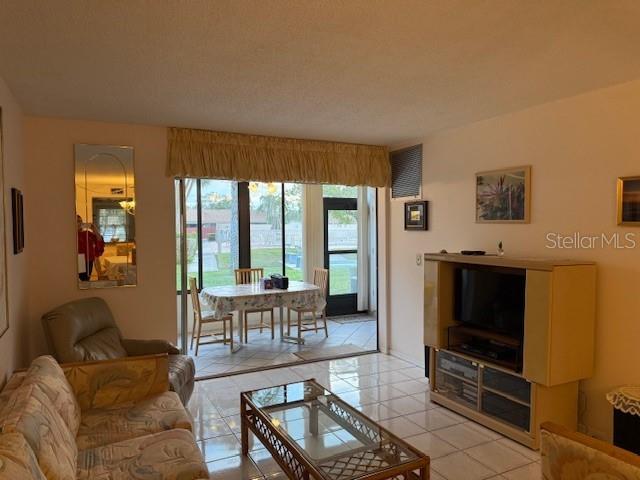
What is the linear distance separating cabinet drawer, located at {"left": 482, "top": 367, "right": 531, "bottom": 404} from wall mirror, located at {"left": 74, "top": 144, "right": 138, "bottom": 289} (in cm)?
310

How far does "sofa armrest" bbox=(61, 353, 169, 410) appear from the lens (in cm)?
262

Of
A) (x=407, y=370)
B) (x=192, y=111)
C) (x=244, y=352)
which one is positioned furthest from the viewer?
(x=244, y=352)

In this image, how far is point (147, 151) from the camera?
3.97 meters

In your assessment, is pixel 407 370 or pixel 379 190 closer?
pixel 407 370

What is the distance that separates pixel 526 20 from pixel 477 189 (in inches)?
80.7

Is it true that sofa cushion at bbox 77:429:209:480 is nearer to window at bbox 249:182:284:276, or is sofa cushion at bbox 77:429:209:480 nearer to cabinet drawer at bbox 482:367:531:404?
cabinet drawer at bbox 482:367:531:404

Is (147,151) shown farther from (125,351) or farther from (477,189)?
(477,189)

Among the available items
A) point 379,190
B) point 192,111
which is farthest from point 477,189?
point 192,111

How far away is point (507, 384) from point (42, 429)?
2825 mm

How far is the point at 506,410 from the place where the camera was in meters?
3.14

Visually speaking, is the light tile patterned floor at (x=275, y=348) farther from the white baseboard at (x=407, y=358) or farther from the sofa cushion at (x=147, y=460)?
the sofa cushion at (x=147, y=460)

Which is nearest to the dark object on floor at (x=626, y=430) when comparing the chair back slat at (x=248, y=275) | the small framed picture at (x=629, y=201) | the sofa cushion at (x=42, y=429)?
the small framed picture at (x=629, y=201)

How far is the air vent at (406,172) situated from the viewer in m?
4.56

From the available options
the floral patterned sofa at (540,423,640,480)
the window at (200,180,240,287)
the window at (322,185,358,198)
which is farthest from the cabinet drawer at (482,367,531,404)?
the window at (322,185,358,198)
